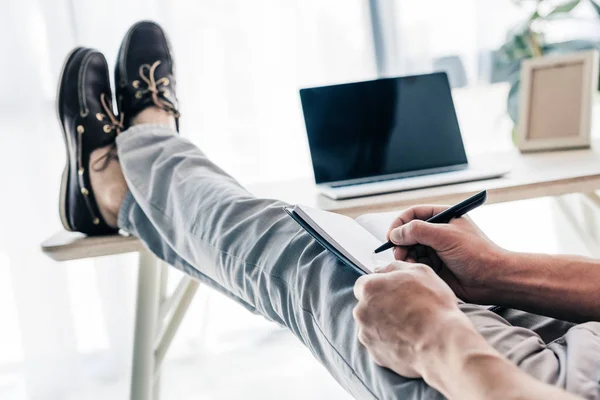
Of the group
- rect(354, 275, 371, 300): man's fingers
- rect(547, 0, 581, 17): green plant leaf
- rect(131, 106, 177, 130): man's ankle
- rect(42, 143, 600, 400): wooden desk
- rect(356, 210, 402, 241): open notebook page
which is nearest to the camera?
rect(354, 275, 371, 300): man's fingers

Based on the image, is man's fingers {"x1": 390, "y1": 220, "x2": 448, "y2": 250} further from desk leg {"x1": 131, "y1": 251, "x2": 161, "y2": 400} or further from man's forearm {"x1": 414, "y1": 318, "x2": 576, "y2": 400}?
desk leg {"x1": 131, "y1": 251, "x2": 161, "y2": 400}

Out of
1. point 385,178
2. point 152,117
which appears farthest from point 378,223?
point 152,117

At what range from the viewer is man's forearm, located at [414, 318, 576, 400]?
0.39m

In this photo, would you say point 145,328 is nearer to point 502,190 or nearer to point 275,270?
point 275,270

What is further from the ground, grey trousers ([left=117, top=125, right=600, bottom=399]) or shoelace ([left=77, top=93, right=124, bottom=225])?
shoelace ([left=77, top=93, right=124, bottom=225])

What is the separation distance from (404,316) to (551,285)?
23 centimetres

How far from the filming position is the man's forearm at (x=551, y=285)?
2.02 ft

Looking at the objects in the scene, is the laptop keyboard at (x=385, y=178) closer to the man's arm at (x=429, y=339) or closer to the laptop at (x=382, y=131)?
the laptop at (x=382, y=131)

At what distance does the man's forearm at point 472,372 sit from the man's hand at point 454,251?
170mm

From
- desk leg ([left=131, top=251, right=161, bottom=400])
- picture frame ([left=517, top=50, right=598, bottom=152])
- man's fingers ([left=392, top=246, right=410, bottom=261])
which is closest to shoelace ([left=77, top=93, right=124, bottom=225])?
desk leg ([left=131, top=251, right=161, bottom=400])

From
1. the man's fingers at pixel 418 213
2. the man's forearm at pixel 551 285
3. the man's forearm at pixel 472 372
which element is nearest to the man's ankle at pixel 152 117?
the man's fingers at pixel 418 213

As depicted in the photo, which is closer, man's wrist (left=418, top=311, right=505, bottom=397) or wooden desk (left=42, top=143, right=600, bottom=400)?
man's wrist (left=418, top=311, right=505, bottom=397)

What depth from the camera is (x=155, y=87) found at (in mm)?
1175

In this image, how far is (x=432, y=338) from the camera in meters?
0.46
